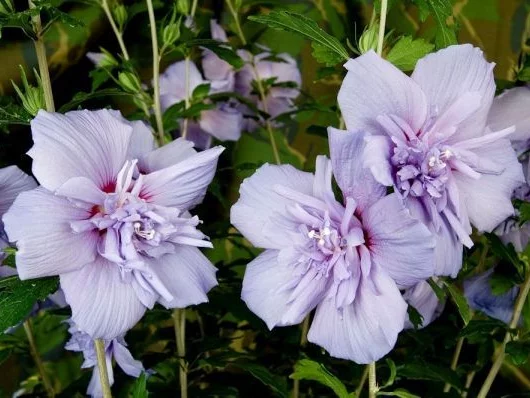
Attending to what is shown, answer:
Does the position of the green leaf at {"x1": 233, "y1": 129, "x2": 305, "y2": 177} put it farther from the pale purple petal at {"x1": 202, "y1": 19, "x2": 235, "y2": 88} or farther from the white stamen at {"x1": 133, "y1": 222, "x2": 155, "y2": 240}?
the white stamen at {"x1": 133, "y1": 222, "x2": 155, "y2": 240}

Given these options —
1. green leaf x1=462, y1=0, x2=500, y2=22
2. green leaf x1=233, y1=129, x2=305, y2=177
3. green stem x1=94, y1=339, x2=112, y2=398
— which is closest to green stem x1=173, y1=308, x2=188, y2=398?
green stem x1=94, y1=339, x2=112, y2=398

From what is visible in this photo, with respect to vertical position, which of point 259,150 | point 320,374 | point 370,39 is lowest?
point 259,150

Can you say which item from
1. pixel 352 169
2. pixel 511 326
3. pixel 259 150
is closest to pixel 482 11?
pixel 259 150

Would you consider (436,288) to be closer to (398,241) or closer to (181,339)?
(398,241)

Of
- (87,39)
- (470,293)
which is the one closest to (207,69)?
(87,39)

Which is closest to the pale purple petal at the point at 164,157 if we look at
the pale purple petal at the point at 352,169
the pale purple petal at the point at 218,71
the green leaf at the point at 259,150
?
the pale purple petal at the point at 352,169

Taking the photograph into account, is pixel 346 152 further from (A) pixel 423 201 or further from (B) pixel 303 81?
(B) pixel 303 81
